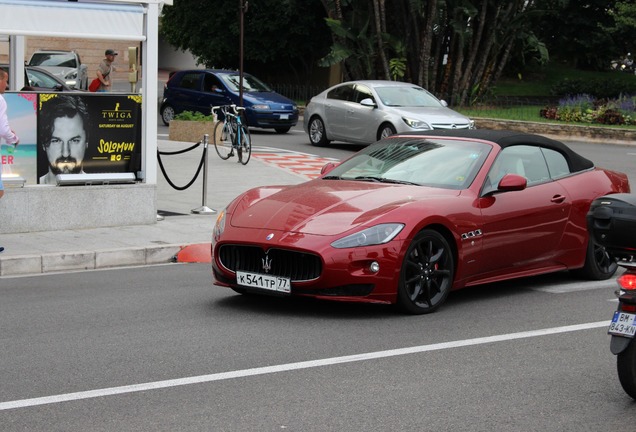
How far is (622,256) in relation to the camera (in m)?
6.00

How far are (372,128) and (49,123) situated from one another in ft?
42.3

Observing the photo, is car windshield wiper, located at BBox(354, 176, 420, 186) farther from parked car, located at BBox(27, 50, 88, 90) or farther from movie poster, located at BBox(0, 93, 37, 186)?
parked car, located at BBox(27, 50, 88, 90)

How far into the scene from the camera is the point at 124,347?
24.1 feet

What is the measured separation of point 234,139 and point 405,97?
541 centimetres

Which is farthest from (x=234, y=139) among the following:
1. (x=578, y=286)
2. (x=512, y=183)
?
(x=512, y=183)

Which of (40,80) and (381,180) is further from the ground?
(40,80)

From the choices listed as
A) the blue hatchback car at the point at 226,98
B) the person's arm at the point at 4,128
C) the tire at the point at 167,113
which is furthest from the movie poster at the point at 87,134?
the tire at the point at 167,113

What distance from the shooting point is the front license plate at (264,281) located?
328 inches

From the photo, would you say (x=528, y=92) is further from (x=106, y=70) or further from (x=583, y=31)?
(x=106, y=70)

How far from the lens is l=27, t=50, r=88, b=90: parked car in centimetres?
1288

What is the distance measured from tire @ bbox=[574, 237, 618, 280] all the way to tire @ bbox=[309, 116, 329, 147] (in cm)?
1602

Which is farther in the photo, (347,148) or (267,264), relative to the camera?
(347,148)

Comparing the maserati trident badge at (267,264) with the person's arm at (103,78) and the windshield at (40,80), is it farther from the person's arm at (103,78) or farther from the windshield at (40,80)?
the windshield at (40,80)

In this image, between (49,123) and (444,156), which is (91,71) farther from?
(444,156)
